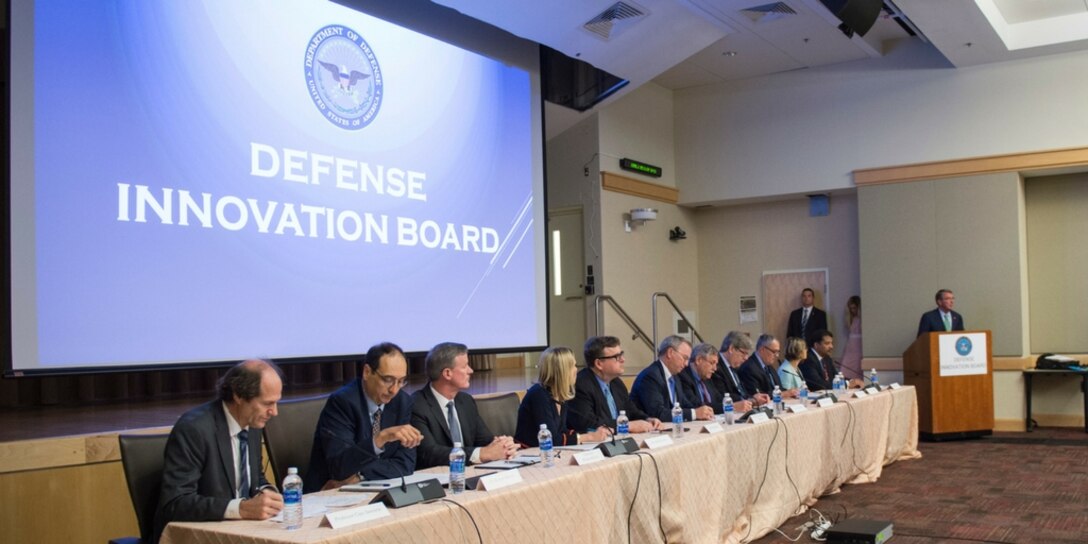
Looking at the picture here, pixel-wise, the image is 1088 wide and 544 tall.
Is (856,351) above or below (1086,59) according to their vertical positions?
below

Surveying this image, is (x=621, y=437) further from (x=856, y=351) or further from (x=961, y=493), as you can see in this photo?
(x=856, y=351)

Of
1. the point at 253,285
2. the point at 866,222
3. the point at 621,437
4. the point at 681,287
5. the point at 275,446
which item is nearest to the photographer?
the point at 275,446

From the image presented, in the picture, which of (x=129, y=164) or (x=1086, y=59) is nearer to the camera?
(x=129, y=164)

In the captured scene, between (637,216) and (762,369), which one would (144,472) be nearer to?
(762,369)

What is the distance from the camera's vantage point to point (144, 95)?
4641mm

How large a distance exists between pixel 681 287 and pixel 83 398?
7556mm

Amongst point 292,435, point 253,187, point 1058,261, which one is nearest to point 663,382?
point 292,435

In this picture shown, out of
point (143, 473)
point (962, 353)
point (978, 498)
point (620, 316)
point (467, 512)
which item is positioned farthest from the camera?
point (620, 316)

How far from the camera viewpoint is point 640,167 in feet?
36.0

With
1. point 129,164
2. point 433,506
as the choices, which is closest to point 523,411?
point 433,506

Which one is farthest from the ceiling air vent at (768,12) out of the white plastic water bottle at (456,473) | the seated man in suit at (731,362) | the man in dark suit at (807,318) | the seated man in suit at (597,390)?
the white plastic water bottle at (456,473)

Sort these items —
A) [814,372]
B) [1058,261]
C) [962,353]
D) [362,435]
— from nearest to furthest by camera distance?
[362,435], [814,372], [962,353], [1058,261]

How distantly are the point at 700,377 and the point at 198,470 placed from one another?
3.65 meters

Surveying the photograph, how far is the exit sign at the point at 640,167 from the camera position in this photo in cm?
1064
